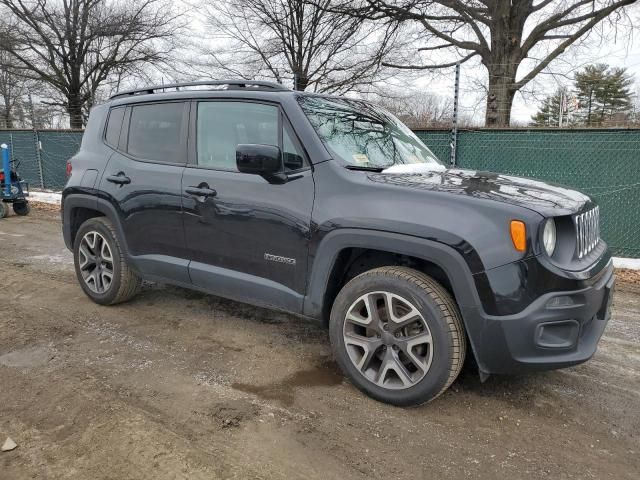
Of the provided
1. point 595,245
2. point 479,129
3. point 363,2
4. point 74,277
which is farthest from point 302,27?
point 595,245

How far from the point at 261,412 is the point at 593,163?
6591 millimetres

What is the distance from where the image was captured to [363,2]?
57.9 feet

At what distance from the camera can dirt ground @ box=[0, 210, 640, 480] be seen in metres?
2.29

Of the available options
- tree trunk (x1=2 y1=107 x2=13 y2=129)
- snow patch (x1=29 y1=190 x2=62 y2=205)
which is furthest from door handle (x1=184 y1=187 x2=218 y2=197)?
tree trunk (x1=2 y1=107 x2=13 y2=129)

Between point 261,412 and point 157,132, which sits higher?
point 157,132

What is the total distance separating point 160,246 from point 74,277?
223cm

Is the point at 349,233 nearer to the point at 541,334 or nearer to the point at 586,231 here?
the point at 541,334

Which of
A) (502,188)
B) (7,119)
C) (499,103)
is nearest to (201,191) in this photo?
(502,188)

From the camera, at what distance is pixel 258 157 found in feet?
9.79

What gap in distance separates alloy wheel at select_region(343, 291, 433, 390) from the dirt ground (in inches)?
8.0

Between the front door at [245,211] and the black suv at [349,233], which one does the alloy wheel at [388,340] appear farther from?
the front door at [245,211]

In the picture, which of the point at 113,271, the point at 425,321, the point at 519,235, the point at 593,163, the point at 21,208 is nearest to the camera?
the point at 519,235

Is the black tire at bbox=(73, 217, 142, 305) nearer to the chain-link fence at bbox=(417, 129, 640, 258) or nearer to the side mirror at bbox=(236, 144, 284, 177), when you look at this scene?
the side mirror at bbox=(236, 144, 284, 177)

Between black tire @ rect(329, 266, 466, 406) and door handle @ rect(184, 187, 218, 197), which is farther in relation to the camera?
door handle @ rect(184, 187, 218, 197)
